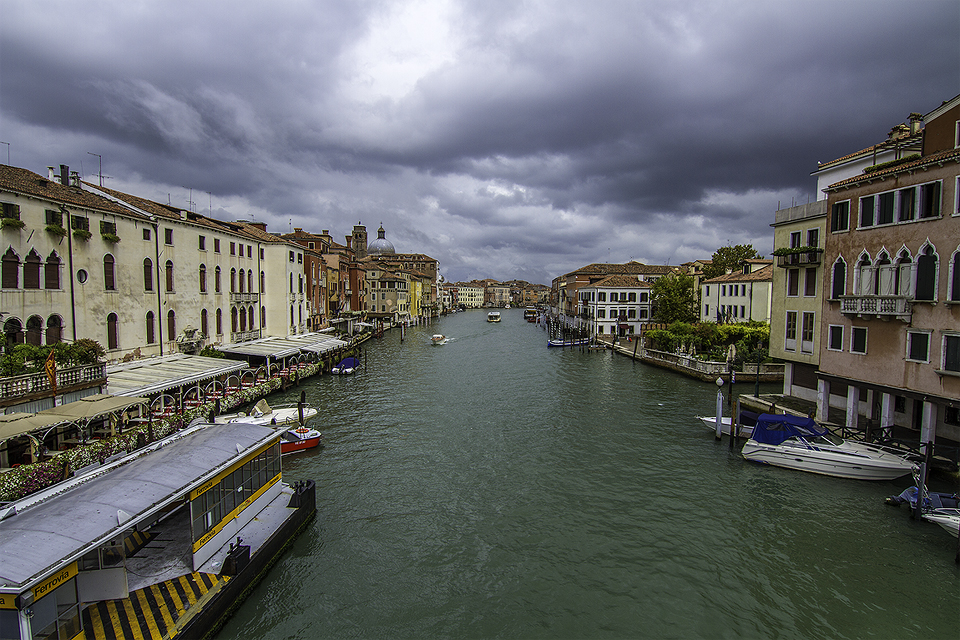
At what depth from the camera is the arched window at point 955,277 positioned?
14514 millimetres

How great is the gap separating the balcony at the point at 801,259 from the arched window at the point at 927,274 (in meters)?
5.94

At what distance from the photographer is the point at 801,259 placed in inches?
859

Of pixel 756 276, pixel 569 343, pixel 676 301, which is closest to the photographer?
pixel 756 276

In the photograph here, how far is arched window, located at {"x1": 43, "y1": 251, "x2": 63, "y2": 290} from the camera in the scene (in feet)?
63.1

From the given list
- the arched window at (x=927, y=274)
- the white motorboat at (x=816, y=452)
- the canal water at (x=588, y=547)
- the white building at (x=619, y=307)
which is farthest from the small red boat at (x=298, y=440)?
the white building at (x=619, y=307)

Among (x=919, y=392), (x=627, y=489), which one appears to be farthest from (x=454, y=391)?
(x=919, y=392)

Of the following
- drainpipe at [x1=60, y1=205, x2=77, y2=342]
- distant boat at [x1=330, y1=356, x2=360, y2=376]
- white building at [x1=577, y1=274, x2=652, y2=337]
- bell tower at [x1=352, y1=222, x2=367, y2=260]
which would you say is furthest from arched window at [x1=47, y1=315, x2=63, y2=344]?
bell tower at [x1=352, y1=222, x2=367, y2=260]

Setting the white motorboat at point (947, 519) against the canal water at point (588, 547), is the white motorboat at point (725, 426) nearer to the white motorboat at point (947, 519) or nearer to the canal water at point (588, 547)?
the canal water at point (588, 547)

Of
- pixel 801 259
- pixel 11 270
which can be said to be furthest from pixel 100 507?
pixel 801 259

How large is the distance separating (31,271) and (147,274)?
21.9 ft

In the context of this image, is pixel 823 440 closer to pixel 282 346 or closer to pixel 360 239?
pixel 282 346

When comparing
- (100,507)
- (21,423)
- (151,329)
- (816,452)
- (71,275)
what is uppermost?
(71,275)

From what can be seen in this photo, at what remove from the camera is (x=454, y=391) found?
31.2 meters

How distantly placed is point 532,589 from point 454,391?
2075 cm
